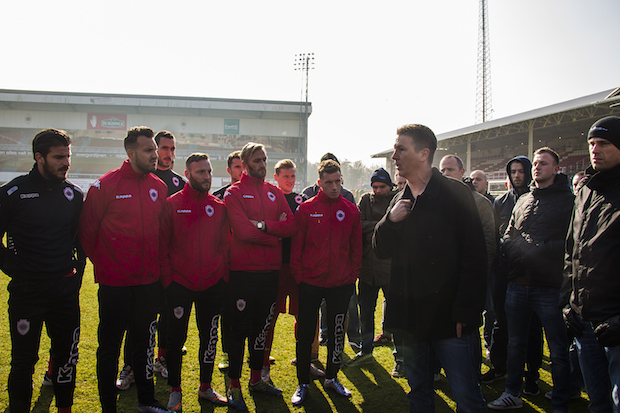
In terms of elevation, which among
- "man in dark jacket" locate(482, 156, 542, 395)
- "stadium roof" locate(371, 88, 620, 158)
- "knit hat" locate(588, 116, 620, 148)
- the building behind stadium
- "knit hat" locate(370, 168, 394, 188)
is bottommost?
"man in dark jacket" locate(482, 156, 542, 395)

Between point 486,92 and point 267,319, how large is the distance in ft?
158

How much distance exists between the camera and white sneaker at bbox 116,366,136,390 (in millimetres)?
3523

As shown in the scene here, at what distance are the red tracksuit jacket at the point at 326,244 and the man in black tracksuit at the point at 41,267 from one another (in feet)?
6.25

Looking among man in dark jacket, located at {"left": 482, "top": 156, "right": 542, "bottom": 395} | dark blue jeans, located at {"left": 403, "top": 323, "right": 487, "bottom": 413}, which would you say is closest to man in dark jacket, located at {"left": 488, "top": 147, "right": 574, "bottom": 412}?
man in dark jacket, located at {"left": 482, "top": 156, "right": 542, "bottom": 395}

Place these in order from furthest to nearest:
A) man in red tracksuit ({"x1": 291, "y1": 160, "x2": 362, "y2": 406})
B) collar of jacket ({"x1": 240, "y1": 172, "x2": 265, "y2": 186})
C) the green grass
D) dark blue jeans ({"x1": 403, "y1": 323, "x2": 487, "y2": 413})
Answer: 1. collar of jacket ({"x1": 240, "y1": 172, "x2": 265, "y2": 186})
2. man in red tracksuit ({"x1": 291, "y1": 160, "x2": 362, "y2": 406})
3. the green grass
4. dark blue jeans ({"x1": 403, "y1": 323, "x2": 487, "y2": 413})

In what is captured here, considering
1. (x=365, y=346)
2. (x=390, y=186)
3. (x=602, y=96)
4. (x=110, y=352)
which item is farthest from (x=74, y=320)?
(x=602, y=96)

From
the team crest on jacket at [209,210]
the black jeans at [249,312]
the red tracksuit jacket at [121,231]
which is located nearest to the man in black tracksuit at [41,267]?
the red tracksuit jacket at [121,231]

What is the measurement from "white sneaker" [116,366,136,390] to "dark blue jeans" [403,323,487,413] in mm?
2741

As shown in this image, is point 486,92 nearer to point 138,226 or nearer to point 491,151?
point 491,151

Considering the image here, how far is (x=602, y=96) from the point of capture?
21.2 m

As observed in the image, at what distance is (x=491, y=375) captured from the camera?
3.91 m

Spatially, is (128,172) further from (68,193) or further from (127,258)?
(127,258)

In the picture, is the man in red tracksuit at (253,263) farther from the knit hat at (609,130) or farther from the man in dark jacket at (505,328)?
the knit hat at (609,130)

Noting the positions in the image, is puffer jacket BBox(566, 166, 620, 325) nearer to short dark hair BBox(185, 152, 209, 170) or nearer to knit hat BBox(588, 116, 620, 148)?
knit hat BBox(588, 116, 620, 148)
